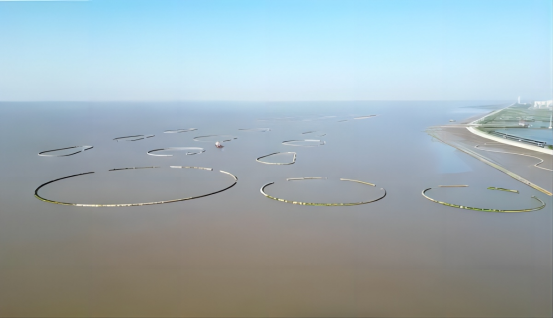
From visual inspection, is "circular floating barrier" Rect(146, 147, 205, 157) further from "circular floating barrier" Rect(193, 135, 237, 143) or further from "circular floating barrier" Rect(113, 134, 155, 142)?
"circular floating barrier" Rect(113, 134, 155, 142)

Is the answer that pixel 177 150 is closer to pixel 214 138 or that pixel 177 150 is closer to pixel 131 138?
pixel 214 138

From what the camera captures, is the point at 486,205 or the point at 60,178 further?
the point at 60,178

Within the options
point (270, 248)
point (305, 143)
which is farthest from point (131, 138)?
point (270, 248)

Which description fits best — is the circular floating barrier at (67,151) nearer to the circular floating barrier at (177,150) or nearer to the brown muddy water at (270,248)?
the circular floating barrier at (177,150)

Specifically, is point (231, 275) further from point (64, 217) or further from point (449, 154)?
point (449, 154)

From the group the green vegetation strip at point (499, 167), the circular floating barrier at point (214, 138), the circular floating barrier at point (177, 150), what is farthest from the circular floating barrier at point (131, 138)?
the green vegetation strip at point (499, 167)

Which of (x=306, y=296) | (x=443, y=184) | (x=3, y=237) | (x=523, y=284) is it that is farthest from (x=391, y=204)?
(x=3, y=237)
